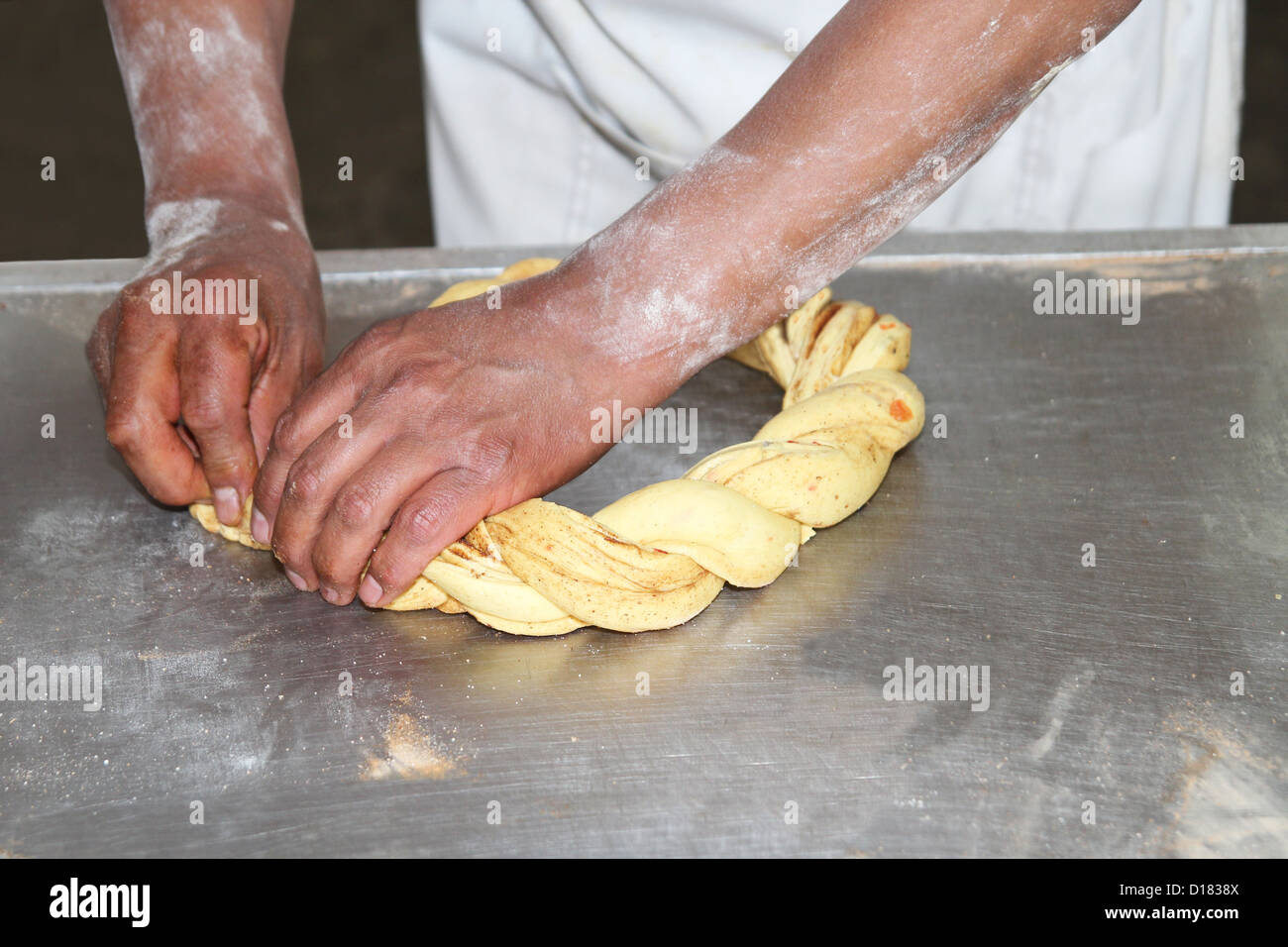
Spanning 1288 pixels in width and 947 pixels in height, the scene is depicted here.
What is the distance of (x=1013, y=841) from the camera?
1.09m

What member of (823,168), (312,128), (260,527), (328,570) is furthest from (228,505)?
(312,128)

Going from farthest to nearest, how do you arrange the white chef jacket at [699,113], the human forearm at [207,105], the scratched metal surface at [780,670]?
the white chef jacket at [699,113]
the human forearm at [207,105]
the scratched metal surface at [780,670]

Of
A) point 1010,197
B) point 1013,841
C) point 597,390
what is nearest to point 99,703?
point 597,390

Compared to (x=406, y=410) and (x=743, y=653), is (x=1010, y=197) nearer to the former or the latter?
(x=743, y=653)

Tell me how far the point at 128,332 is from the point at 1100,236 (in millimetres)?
1375

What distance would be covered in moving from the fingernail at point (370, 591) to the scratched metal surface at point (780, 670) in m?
0.05

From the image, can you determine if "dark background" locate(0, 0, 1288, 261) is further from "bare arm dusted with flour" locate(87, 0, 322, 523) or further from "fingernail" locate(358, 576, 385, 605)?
"fingernail" locate(358, 576, 385, 605)

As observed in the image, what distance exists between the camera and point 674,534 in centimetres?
129

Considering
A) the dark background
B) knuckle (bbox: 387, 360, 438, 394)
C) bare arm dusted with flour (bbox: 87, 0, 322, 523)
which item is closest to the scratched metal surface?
bare arm dusted with flour (bbox: 87, 0, 322, 523)

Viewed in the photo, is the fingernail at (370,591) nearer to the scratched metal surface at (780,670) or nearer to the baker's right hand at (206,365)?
the scratched metal surface at (780,670)

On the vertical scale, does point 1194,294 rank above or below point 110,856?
above

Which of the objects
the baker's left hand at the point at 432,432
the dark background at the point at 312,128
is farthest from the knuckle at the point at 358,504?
the dark background at the point at 312,128

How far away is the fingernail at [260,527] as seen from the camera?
51.8 inches
